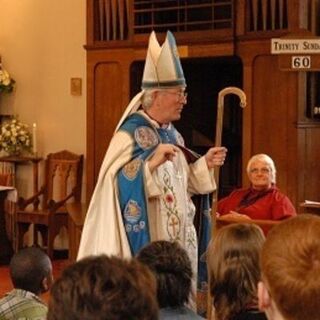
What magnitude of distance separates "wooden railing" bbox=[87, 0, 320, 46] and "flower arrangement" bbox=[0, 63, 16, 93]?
1.38 meters

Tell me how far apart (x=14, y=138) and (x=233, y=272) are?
21.1ft

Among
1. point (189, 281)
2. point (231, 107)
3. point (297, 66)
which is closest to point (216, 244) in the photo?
point (189, 281)

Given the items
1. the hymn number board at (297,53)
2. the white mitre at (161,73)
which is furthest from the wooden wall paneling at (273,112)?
the white mitre at (161,73)

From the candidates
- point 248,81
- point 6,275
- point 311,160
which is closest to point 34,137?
point 6,275

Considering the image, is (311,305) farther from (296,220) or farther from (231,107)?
(231,107)

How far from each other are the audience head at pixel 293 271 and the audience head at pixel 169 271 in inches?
35.6

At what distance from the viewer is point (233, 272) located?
101 inches

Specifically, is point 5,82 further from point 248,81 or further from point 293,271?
point 293,271

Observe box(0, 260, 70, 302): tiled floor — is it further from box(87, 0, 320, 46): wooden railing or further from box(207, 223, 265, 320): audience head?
box(207, 223, 265, 320): audience head

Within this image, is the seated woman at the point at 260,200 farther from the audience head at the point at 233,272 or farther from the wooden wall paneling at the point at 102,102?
the audience head at the point at 233,272

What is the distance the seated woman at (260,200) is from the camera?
563cm

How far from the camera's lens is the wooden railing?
6.91 meters

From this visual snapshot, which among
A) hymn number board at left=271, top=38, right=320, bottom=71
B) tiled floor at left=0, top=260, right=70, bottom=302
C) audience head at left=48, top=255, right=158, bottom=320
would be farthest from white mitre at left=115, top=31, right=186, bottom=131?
audience head at left=48, top=255, right=158, bottom=320

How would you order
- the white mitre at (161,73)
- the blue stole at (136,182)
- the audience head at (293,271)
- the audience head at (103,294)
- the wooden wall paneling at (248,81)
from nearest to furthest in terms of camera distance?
the audience head at (103,294) < the audience head at (293,271) < the blue stole at (136,182) < the white mitre at (161,73) < the wooden wall paneling at (248,81)
